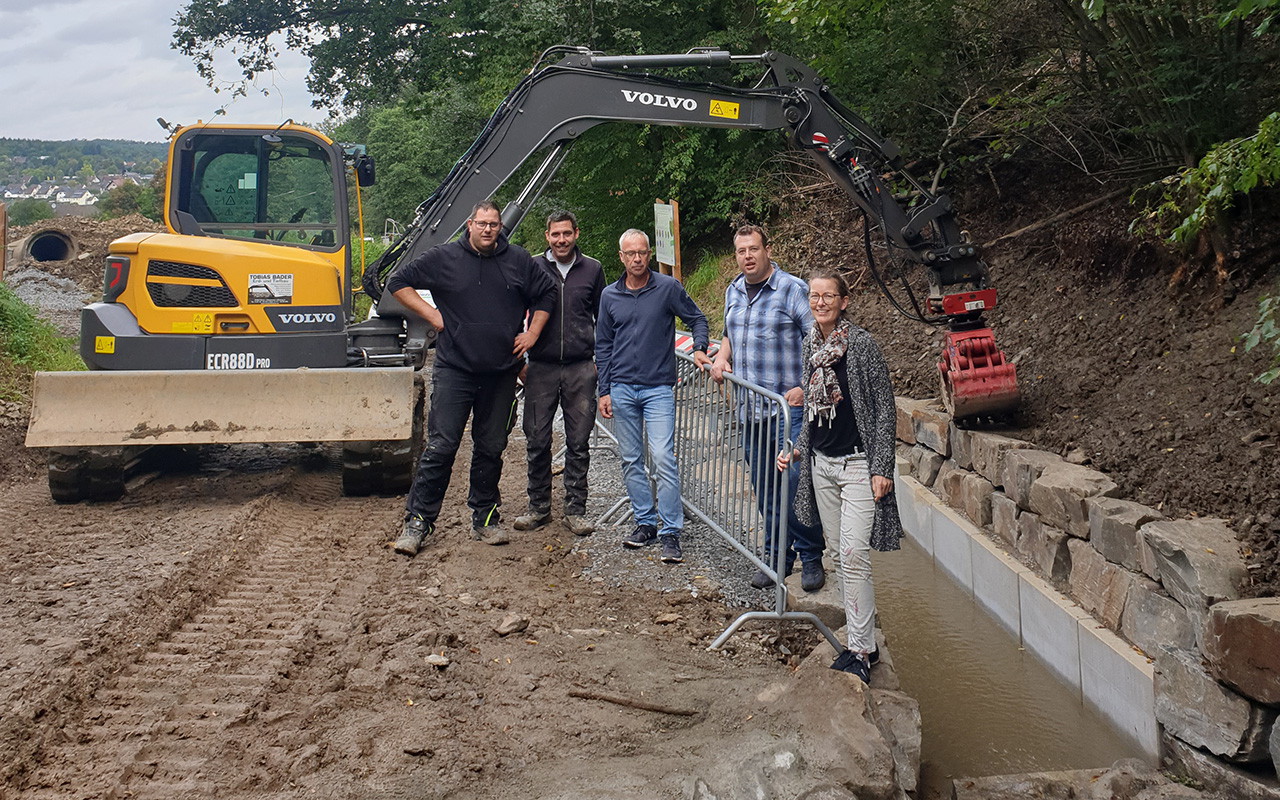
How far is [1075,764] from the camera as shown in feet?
15.2

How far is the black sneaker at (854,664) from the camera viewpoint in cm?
449

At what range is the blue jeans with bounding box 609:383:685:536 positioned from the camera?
604cm

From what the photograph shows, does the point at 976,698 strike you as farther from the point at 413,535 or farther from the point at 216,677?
the point at 216,677

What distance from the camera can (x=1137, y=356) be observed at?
675 cm

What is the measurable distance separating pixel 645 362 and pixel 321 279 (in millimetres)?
3222

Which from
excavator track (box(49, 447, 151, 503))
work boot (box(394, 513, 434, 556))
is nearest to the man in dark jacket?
work boot (box(394, 513, 434, 556))

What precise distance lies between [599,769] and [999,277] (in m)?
7.40

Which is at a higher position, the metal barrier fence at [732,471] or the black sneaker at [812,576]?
the metal barrier fence at [732,471]

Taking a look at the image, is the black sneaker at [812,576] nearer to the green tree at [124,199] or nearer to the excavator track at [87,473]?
the excavator track at [87,473]

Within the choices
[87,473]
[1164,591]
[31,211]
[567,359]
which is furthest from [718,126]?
[31,211]

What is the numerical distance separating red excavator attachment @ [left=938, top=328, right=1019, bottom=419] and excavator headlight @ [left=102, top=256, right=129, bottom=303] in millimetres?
5968

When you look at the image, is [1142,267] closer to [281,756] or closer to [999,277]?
[999,277]

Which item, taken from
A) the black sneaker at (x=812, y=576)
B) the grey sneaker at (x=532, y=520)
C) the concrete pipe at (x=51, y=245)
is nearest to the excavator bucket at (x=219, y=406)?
the grey sneaker at (x=532, y=520)

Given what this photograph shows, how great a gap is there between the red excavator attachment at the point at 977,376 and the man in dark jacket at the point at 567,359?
2.42 m
